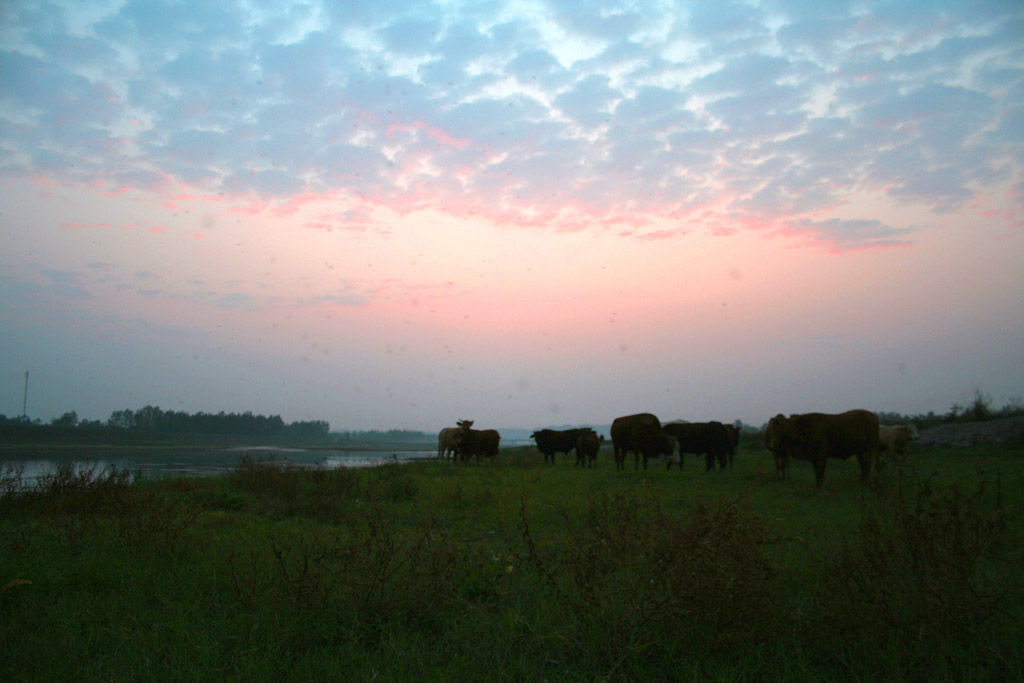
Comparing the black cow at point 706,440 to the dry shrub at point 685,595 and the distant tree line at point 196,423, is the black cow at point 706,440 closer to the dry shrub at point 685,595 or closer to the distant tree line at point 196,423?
the dry shrub at point 685,595

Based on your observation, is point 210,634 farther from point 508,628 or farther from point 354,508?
point 354,508

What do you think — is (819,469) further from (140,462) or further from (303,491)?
(140,462)

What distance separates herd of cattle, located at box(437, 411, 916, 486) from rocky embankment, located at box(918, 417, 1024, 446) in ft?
18.5

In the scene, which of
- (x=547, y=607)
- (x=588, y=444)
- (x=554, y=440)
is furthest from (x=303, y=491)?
(x=554, y=440)

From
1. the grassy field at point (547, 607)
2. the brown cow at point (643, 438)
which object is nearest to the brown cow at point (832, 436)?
the grassy field at point (547, 607)

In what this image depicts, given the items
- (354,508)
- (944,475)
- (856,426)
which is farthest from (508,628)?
(944,475)

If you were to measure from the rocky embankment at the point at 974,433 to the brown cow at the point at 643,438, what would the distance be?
1429 cm

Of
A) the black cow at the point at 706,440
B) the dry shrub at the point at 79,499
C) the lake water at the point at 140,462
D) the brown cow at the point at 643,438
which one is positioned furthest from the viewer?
the brown cow at the point at 643,438

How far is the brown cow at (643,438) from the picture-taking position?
63.9 feet

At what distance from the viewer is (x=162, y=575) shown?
5.46 meters

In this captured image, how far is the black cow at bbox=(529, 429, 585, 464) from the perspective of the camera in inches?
1081

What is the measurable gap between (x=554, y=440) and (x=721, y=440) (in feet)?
33.9

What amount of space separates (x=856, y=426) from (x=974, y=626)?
9679mm

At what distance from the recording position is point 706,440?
61.6 feet
